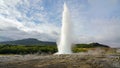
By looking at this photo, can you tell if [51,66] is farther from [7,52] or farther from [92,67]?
[7,52]

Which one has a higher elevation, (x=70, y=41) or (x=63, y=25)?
(x=63, y=25)

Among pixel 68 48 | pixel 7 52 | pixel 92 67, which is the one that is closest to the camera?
pixel 92 67

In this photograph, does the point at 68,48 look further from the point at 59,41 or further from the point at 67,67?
the point at 67,67

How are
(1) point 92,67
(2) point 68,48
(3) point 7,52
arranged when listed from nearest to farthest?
(1) point 92,67, (2) point 68,48, (3) point 7,52

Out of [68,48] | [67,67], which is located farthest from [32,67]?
[68,48]

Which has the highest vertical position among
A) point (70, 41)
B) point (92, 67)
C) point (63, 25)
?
point (63, 25)

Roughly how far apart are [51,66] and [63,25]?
34.9m

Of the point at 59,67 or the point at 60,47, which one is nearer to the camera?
the point at 59,67

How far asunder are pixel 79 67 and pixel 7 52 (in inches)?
2556

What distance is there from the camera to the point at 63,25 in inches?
2544

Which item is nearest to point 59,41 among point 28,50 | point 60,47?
point 60,47

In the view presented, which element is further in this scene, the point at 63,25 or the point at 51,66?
the point at 63,25

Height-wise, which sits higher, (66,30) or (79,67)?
(66,30)

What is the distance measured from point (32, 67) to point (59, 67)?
3.60m
